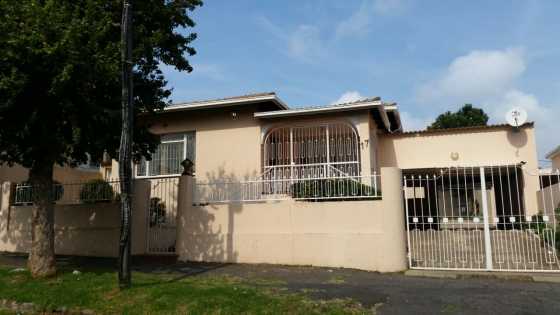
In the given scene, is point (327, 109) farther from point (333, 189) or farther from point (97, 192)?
point (97, 192)

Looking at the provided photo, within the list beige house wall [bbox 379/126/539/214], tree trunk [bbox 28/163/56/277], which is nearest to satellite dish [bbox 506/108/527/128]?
beige house wall [bbox 379/126/539/214]

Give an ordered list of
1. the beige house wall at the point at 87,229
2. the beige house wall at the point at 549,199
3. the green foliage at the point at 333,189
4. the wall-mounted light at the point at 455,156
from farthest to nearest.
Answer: the wall-mounted light at the point at 455,156
the beige house wall at the point at 87,229
the beige house wall at the point at 549,199
the green foliage at the point at 333,189

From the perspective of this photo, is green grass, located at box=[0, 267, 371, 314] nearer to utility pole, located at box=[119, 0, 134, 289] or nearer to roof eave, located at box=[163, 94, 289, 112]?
utility pole, located at box=[119, 0, 134, 289]

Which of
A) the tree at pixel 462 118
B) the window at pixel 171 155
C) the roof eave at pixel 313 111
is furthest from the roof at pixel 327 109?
the tree at pixel 462 118

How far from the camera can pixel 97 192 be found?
1198 centimetres

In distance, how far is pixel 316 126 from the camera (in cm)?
1339

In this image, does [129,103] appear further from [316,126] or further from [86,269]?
[316,126]

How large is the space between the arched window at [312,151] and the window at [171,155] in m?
2.86

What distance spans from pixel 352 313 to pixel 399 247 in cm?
350

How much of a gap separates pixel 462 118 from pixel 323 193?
29.5 m

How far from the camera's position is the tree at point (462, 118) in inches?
1383

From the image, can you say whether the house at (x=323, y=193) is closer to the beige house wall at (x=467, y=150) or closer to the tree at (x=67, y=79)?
the beige house wall at (x=467, y=150)

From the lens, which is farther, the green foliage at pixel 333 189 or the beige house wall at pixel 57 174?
the beige house wall at pixel 57 174

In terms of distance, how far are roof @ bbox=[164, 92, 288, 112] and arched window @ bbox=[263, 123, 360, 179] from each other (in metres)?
0.99
